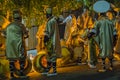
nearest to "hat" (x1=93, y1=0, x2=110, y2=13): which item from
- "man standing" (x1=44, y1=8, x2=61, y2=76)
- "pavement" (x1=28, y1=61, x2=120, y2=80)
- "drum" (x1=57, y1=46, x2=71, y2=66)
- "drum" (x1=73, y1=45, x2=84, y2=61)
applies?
"man standing" (x1=44, y1=8, x2=61, y2=76)

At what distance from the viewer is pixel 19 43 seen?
14742mm

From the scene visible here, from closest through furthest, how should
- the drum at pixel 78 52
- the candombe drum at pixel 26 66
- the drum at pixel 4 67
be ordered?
the candombe drum at pixel 26 66 < the drum at pixel 4 67 < the drum at pixel 78 52

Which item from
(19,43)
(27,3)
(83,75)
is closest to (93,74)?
(83,75)

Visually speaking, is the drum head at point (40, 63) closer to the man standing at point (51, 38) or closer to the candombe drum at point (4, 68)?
the man standing at point (51, 38)

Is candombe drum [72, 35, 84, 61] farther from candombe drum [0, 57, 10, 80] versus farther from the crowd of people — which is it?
candombe drum [0, 57, 10, 80]

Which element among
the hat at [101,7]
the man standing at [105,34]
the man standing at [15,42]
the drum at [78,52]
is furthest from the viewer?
the drum at [78,52]

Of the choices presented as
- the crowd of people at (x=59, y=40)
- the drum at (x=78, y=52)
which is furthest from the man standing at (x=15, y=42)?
the drum at (x=78, y=52)

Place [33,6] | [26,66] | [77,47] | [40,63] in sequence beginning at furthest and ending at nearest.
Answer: [77,47], [33,6], [40,63], [26,66]

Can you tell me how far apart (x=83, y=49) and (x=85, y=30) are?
1082 mm

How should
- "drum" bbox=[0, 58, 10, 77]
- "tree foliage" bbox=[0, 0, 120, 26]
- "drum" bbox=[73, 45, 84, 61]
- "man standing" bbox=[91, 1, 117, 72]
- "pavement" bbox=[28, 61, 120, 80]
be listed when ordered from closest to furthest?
"pavement" bbox=[28, 61, 120, 80] < "drum" bbox=[0, 58, 10, 77] < "man standing" bbox=[91, 1, 117, 72] < "tree foliage" bbox=[0, 0, 120, 26] < "drum" bbox=[73, 45, 84, 61]

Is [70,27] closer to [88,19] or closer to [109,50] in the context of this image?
[88,19]

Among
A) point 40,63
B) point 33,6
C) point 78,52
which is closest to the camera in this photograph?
point 40,63

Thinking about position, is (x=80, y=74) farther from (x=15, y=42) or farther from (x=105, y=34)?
(x=15, y=42)

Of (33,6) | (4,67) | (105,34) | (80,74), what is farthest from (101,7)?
(4,67)
